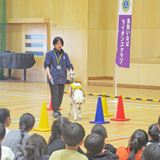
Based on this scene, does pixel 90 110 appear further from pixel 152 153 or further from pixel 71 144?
pixel 152 153

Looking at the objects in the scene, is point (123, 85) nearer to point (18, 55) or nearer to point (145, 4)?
point (145, 4)

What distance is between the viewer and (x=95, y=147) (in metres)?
3.82

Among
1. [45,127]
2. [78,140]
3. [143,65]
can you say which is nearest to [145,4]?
[143,65]

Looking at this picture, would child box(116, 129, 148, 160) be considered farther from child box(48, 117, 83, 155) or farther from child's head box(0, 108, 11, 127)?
child's head box(0, 108, 11, 127)

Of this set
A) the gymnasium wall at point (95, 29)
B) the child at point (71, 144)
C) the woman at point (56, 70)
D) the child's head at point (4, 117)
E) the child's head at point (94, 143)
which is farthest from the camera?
the gymnasium wall at point (95, 29)

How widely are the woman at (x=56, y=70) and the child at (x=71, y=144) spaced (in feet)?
19.8

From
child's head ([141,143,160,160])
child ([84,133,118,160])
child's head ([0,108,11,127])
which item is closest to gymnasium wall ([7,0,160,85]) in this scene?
child's head ([0,108,11,127])

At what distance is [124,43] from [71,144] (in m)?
8.61

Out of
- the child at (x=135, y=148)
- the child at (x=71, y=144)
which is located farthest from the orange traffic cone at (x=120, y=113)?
the child at (x=71, y=144)

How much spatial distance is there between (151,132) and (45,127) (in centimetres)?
384

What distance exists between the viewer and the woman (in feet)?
31.9

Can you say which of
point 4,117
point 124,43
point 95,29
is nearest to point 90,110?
point 124,43

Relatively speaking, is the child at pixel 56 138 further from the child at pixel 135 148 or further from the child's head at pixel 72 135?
the child's head at pixel 72 135

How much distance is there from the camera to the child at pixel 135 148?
4.14 meters
